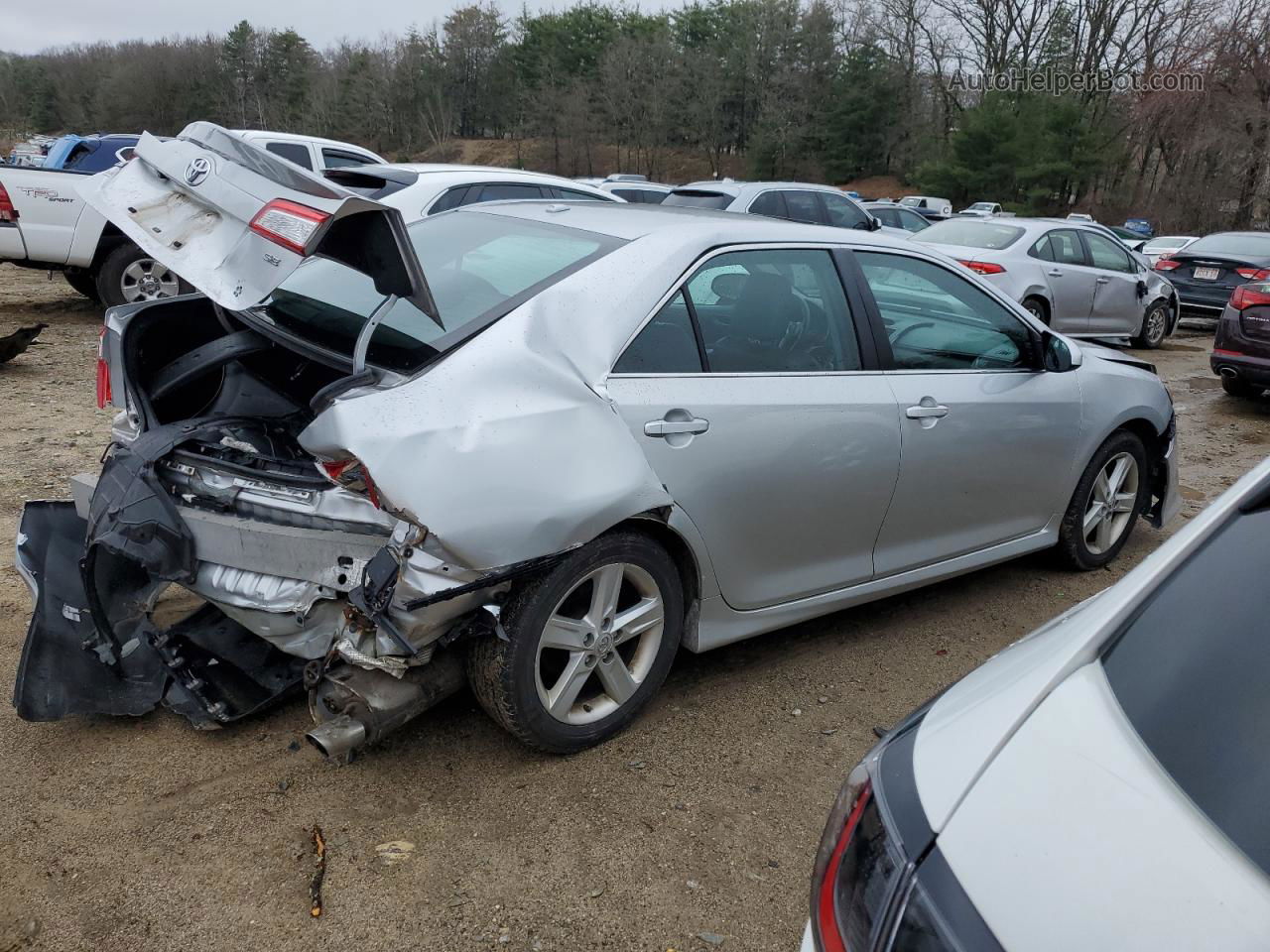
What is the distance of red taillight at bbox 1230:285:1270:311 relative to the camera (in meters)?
8.20

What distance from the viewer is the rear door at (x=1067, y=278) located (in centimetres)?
1065

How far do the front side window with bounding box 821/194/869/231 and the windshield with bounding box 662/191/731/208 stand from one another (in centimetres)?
170

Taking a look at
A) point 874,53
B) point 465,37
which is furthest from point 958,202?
point 465,37

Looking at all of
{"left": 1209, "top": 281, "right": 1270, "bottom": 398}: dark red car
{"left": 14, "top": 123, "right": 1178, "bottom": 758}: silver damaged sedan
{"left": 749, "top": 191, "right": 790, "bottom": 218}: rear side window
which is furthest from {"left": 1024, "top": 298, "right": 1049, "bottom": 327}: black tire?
{"left": 14, "top": 123, "right": 1178, "bottom": 758}: silver damaged sedan

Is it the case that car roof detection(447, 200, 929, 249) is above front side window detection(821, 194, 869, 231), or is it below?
above

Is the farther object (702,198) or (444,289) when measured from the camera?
(702,198)

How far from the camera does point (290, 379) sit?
3529 millimetres

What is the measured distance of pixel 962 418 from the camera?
12.1 feet

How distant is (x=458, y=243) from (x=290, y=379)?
797mm

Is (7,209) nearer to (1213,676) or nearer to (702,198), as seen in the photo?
(702,198)

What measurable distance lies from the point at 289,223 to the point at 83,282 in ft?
30.6

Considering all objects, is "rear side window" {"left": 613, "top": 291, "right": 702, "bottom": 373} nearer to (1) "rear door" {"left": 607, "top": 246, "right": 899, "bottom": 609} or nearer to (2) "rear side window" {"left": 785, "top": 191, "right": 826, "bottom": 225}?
(1) "rear door" {"left": 607, "top": 246, "right": 899, "bottom": 609}

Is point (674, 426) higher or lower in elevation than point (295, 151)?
lower

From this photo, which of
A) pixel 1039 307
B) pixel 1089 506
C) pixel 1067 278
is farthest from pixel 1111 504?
pixel 1067 278
